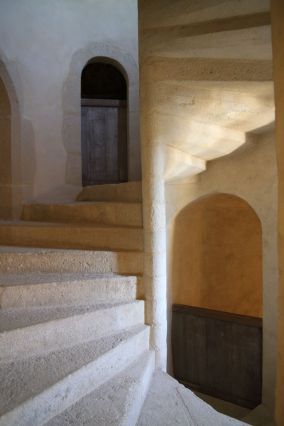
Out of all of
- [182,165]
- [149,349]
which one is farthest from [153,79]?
[149,349]

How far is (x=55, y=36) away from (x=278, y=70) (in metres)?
4.03

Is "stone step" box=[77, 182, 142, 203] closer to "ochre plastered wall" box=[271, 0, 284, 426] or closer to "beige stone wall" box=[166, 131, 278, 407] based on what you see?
"beige stone wall" box=[166, 131, 278, 407]

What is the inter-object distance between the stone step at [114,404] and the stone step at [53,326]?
13.0 inches

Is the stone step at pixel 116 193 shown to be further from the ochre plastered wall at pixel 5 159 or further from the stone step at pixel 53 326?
the stone step at pixel 53 326

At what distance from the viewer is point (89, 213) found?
3646 millimetres

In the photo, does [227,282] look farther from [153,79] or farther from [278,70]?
[278,70]

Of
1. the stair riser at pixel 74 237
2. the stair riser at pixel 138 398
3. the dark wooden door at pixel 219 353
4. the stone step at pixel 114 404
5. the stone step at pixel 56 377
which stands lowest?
the dark wooden door at pixel 219 353

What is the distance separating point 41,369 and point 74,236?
1.44 metres

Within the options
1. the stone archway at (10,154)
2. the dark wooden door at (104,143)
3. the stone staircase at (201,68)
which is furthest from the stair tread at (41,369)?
the dark wooden door at (104,143)

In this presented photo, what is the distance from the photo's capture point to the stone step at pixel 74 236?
123 inches

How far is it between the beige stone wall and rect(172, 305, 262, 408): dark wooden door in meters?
0.18

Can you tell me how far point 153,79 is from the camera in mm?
3000

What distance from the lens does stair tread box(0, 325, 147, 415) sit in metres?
1.68

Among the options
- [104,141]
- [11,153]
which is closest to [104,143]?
[104,141]
